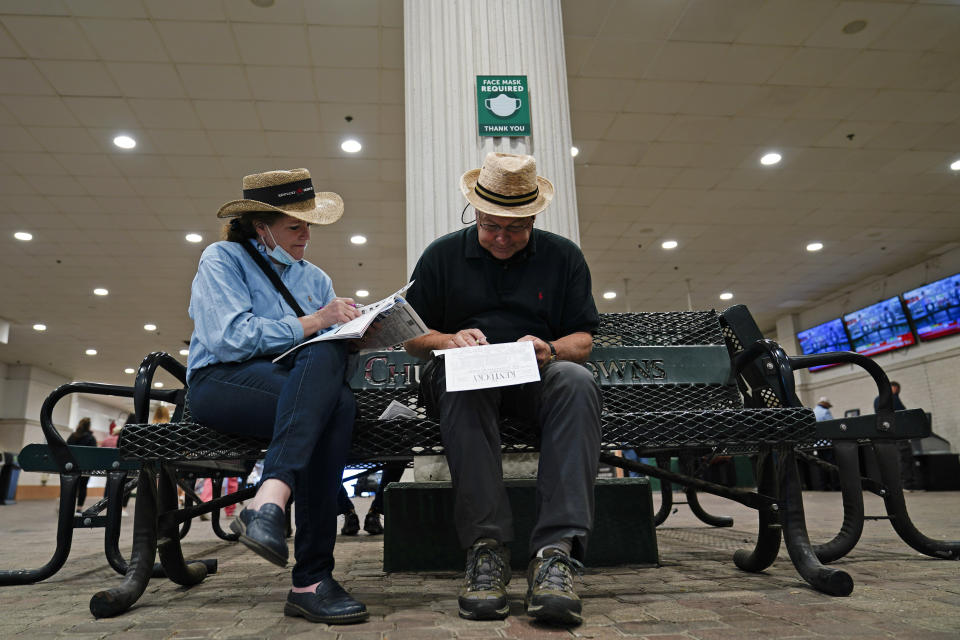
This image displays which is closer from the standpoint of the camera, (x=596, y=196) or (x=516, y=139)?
(x=516, y=139)

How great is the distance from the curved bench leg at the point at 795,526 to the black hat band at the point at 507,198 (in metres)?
1.05

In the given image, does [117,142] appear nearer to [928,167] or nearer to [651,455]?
[651,455]

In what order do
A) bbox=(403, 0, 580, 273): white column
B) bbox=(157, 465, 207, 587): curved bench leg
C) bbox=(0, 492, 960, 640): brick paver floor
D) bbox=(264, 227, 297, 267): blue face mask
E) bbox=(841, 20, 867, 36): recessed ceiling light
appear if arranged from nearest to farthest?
bbox=(0, 492, 960, 640): brick paver floor, bbox=(157, 465, 207, 587): curved bench leg, bbox=(264, 227, 297, 267): blue face mask, bbox=(403, 0, 580, 273): white column, bbox=(841, 20, 867, 36): recessed ceiling light

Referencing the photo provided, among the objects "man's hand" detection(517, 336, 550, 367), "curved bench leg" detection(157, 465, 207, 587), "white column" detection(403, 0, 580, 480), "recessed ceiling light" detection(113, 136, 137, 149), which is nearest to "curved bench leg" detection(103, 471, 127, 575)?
"curved bench leg" detection(157, 465, 207, 587)

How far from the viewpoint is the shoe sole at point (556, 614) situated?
4.37ft

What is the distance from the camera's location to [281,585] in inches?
81.3

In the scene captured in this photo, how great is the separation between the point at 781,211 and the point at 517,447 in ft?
31.0

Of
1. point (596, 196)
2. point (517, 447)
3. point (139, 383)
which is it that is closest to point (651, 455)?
point (517, 447)

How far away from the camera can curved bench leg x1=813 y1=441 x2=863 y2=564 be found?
86.5 inches

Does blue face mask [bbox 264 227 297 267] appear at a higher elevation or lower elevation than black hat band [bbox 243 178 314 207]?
lower

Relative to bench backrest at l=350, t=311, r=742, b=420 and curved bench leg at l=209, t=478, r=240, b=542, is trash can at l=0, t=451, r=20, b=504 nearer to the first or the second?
curved bench leg at l=209, t=478, r=240, b=542

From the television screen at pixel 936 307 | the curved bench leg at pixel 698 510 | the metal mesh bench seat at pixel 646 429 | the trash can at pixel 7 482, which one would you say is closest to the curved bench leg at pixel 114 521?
the metal mesh bench seat at pixel 646 429

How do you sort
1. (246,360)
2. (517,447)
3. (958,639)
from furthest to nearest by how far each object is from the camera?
(517,447), (246,360), (958,639)

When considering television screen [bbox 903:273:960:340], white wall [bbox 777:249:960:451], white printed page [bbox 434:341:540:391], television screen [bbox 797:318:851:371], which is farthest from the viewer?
television screen [bbox 797:318:851:371]
